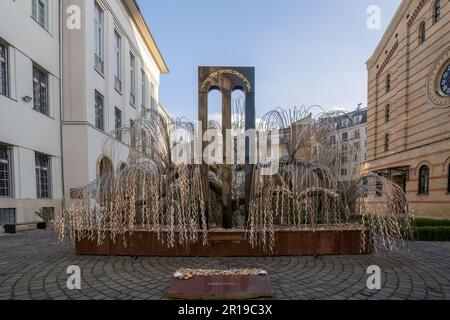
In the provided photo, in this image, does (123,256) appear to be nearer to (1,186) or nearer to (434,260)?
(434,260)

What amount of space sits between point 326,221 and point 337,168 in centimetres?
169

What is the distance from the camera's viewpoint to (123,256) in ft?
19.8

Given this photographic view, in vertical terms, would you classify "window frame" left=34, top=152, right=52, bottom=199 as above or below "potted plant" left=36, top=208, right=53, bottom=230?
above

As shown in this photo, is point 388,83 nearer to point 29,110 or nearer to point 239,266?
point 239,266

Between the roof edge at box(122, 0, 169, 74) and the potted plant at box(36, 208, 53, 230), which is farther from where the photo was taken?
the roof edge at box(122, 0, 169, 74)

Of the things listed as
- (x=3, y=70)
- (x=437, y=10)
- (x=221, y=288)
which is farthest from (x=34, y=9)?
(x=437, y=10)

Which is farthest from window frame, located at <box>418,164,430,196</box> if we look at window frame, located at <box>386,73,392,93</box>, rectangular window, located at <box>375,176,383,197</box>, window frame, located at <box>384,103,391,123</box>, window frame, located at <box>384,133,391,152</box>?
rectangular window, located at <box>375,176,383,197</box>

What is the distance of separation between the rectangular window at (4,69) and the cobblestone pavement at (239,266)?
8438mm

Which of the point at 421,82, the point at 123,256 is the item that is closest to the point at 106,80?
the point at 123,256

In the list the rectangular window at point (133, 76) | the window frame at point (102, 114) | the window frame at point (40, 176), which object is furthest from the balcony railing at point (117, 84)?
the window frame at point (40, 176)

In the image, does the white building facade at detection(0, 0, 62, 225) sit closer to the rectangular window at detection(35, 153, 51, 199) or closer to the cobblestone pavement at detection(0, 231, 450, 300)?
the rectangular window at detection(35, 153, 51, 199)

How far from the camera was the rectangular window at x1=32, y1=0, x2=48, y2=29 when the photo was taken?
505 inches

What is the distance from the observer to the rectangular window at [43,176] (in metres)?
12.9

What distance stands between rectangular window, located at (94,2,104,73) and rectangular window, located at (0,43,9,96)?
578 centimetres
